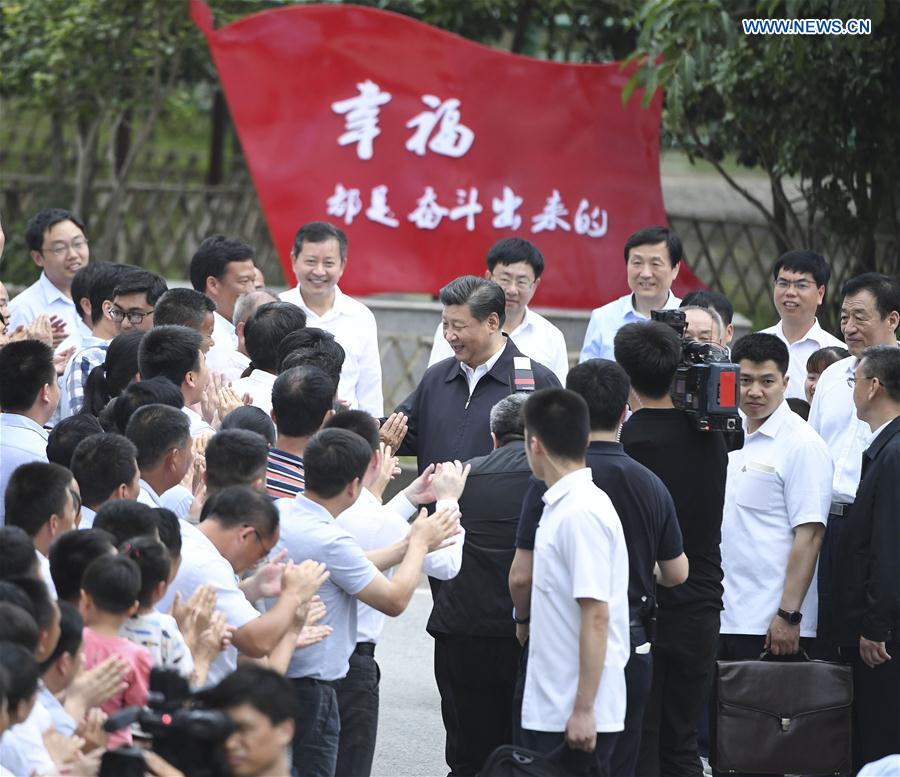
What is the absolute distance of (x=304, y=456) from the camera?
4.13 m

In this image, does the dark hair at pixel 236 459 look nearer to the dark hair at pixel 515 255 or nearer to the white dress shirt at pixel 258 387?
the white dress shirt at pixel 258 387

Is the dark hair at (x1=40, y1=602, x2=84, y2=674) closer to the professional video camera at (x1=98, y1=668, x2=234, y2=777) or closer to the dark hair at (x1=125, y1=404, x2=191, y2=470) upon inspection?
the professional video camera at (x1=98, y1=668, x2=234, y2=777)

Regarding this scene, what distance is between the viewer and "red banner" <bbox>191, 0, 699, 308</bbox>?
1023cm

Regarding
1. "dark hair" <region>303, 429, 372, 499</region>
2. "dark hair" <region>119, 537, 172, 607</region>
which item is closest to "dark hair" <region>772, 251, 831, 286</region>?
"dark hair" <region>303, 429, 372, 499</region>

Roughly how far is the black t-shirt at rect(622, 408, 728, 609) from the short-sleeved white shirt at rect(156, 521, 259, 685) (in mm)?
1608

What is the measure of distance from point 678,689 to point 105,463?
2158 millimetres

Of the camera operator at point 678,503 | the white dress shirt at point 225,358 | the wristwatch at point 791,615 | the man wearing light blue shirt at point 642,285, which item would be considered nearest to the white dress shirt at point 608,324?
the man wearing light blue shirt at point 642,285

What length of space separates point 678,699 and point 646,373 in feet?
3.83

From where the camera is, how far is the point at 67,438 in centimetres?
473

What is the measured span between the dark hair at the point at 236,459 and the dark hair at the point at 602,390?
0.99 meters

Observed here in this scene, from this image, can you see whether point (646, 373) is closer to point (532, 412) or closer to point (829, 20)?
point (532, 412)

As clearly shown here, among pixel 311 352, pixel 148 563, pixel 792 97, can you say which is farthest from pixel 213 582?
pixel 792 97

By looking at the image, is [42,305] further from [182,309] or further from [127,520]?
[127,520]

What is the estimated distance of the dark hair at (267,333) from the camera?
545cm
